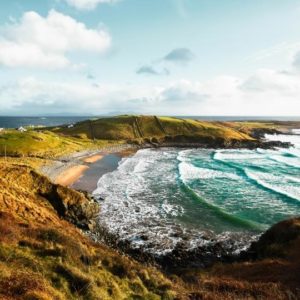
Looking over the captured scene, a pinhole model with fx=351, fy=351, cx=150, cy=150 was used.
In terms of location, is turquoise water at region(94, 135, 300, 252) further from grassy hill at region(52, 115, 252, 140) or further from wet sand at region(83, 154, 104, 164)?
grassy hill at region(52, 115, 252, 140)

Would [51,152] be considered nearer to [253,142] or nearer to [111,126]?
[111,126]

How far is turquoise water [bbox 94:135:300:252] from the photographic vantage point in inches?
1389

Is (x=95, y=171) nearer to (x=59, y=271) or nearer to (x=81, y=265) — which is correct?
(x=81, y=265)

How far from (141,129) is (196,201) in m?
97.3

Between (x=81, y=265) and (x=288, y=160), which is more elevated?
(x=81, y=265)

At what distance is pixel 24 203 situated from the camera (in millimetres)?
31078

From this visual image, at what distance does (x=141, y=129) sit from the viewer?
143 metres

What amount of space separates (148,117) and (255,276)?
448 feet

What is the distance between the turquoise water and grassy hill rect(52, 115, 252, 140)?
175 feet

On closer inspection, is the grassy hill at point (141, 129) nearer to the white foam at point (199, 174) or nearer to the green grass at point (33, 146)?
the green grass at point (33, 146)

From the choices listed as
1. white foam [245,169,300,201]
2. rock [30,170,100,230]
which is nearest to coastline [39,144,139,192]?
rock [30,170,100,230]

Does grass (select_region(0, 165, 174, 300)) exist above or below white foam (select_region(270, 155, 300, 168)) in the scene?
above

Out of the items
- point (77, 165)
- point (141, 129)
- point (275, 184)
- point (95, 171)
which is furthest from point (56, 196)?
point (141, 129)

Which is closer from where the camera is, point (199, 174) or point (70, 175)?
point (70, 175)
